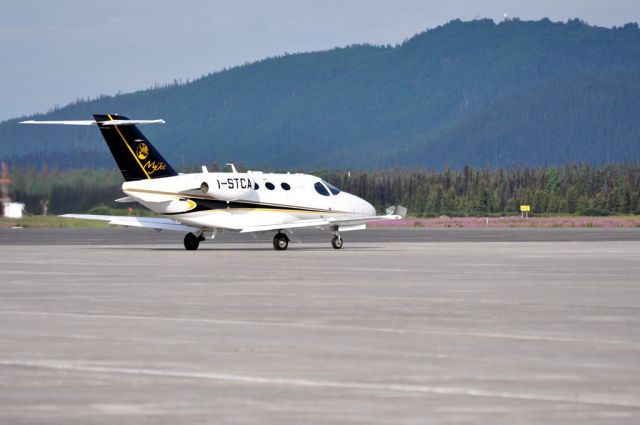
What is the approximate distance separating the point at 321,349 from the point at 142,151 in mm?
32955

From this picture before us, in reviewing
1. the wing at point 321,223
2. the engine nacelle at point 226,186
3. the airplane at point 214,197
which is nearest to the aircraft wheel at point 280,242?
the airplane at point 214,197

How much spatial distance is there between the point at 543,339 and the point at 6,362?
6526 millimetres

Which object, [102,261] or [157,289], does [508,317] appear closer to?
[157,289]

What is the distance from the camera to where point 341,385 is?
42.1ft

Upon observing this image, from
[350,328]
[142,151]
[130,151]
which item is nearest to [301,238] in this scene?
[142,151]

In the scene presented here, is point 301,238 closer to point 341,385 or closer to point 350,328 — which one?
point 350,328

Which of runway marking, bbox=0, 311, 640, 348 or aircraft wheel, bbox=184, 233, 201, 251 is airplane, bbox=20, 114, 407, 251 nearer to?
aircraft wheel, bbox=184, 233, 201, 251

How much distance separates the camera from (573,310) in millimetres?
21047

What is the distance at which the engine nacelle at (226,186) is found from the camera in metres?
48.3

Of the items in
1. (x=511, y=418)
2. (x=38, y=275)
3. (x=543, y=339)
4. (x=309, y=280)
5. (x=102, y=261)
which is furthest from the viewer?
(x=102, y=261)

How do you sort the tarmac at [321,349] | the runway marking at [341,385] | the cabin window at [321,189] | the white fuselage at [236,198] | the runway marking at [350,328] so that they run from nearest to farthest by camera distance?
1. the tarmac at [321,349]
2. the runway marking at [341,385]
3. the runway marking at [350,328]
4. the white fuselage at [236,198]
5. the cabin window at [321,189]

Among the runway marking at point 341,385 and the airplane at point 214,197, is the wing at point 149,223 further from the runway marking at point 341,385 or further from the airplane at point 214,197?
the runway marking at point 341,385

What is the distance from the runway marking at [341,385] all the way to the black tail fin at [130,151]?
33.3 metres

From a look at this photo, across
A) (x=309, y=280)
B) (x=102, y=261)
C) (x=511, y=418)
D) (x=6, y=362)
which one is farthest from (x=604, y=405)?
(x=102, y=261)
